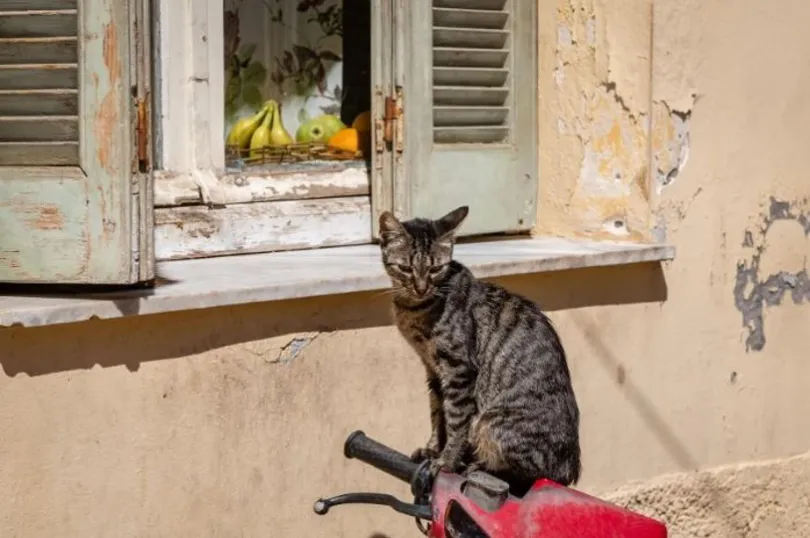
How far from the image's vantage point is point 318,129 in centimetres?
548

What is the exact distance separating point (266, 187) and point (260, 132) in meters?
0.29

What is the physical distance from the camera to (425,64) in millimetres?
5148

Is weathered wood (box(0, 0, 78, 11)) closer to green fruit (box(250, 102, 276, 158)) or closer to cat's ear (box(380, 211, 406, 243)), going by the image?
cat's ear (box(380, 211, 406, 243))

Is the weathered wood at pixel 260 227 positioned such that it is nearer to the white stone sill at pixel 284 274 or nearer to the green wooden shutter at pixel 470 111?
the white stone sill at pixel 284 274

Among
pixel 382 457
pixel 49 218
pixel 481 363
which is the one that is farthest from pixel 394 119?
pixel 382 457

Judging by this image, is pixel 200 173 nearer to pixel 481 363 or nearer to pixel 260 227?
pixel 260 227

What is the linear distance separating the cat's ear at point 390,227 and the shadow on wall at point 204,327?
56cm

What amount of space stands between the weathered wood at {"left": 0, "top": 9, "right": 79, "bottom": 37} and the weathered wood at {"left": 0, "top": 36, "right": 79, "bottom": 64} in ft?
0.05

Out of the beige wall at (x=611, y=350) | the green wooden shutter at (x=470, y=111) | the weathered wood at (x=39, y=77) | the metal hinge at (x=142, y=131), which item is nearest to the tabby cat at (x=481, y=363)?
the beige wall at (x=611, y=350)

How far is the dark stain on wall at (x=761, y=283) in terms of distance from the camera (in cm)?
578

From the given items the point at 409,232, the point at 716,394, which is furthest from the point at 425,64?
the point at 716,394

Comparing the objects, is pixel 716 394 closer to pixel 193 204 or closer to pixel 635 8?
pixel 635 8

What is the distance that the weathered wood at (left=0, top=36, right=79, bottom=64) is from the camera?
12.7 ft

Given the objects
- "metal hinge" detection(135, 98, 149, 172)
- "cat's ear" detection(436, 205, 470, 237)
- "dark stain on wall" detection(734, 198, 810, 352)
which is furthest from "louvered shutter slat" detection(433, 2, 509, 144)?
"metal hinge" detection(135, 98, 149, 172)
